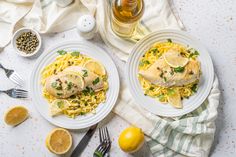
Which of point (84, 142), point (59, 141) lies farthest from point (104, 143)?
point (59, 141)

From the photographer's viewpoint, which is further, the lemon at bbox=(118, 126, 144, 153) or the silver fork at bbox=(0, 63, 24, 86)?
the silver fork at bbox=(0, 63, 24, 86)

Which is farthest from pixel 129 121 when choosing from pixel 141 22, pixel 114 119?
pixel 141 22

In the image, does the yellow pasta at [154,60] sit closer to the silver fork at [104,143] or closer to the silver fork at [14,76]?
the silver fork at [104,143]

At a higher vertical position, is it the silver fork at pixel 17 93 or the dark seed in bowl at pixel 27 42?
the dark seed in bowl at pixel 27 42

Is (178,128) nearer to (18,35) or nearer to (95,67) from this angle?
(95,67)

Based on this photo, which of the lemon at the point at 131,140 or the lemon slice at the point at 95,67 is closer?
the lemon at the point at 131,140

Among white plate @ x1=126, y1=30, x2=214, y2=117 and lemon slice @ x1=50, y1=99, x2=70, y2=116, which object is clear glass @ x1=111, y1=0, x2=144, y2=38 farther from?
lemon slice @ x1=50, y1=99, x2=70, y2=116

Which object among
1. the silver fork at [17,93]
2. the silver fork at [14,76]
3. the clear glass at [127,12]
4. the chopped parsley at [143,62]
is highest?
the clear glass at [127,12]

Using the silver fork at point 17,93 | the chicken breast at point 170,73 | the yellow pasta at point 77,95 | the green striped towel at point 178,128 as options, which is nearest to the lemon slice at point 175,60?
the chicken breast at point 170,73

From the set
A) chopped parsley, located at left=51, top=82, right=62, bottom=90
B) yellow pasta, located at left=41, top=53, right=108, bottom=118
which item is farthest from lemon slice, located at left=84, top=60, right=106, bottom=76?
chopped parsley, located at left=51, top=82, right=62, bottom=90
